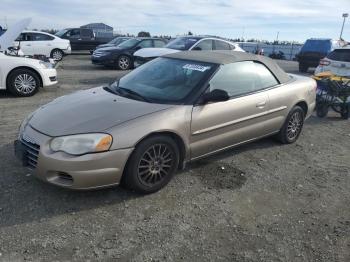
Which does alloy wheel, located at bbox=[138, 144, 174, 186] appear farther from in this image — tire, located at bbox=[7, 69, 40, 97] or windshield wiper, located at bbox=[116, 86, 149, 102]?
tire, located at bbox=[7, 69, 40, 97]

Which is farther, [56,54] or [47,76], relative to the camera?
[56,54]

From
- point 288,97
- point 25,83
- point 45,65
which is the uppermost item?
point 288,97

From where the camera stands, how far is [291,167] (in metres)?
5.03

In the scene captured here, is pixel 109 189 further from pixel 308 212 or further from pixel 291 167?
pixel 291 167

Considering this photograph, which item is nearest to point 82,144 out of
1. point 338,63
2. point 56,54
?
point 338,63

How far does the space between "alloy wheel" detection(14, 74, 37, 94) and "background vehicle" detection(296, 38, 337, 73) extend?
12.8 meters

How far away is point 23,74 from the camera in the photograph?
8.76 meters

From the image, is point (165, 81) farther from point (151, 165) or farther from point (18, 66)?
point (18, 66)

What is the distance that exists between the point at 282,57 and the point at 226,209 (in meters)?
27.2

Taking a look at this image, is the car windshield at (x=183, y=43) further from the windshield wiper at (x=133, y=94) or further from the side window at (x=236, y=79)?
the windshield wiper at (x=133, y=94)

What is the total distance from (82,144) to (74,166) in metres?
0.22

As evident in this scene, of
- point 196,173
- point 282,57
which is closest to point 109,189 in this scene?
point 196,173

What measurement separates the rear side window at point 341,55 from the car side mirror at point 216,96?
27.3 feet

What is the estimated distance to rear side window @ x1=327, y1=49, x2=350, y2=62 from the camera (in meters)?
11.0
